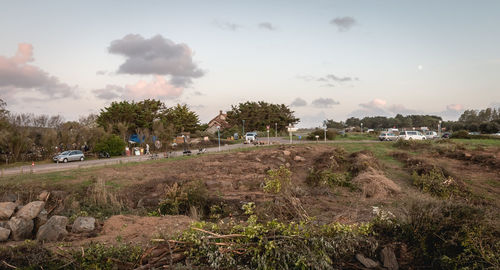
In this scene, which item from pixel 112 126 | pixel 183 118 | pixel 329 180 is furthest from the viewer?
pixel 183 118

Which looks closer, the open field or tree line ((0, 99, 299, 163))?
the open field

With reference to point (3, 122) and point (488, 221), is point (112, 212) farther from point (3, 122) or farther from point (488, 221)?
point (3, 122)

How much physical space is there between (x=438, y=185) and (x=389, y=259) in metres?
9.22

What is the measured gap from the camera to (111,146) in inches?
1203

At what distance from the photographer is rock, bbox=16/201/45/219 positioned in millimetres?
8180

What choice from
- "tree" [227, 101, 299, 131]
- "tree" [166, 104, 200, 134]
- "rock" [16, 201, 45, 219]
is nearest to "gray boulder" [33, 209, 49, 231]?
"rock" [16, 201, 45, 219]

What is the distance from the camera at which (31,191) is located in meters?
11.4

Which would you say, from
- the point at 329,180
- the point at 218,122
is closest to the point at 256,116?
the point at 218,122

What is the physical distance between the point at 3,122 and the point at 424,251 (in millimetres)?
36492

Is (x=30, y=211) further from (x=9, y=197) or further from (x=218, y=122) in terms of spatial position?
(x=218, y=122)

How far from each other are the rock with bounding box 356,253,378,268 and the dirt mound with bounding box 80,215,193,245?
3.79m

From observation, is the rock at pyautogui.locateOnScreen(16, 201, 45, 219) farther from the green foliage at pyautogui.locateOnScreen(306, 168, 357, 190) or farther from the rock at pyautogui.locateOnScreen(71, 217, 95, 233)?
the green foliage at pyautogui.locateOnScreen(306, 168, 357, 190)

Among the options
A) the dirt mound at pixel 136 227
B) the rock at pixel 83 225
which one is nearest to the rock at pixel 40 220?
the rock at pixel 83 225

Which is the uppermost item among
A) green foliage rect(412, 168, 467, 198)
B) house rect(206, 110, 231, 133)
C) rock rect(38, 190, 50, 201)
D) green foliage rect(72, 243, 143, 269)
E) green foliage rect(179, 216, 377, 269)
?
house rect(206, 110, 231, 133)
